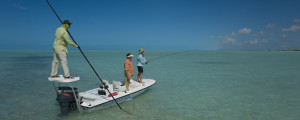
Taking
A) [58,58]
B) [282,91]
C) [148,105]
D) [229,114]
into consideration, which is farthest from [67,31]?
[282,91]

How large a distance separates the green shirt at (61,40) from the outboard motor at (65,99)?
153 centimetres

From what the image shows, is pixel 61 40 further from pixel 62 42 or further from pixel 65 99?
pixel 65 99

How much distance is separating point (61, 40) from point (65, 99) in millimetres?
1999

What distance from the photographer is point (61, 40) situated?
5.80 meters

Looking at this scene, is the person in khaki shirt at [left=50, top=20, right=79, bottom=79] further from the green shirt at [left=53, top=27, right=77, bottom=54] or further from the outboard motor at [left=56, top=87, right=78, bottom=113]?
the outboard motor at [left=56, top=87, right=78, bottom=113]

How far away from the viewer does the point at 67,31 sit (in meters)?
5.88

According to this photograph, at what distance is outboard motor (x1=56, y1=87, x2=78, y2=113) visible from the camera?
→ 21.1 ft

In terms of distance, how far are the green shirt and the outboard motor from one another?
1529 millimetres

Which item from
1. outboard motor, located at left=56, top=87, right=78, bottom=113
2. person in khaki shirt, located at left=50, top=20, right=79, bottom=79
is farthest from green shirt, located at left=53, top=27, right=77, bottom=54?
outboard motor, located at left=56, top=87, right=78, bottom=113

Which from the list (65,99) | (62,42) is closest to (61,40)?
(62,42)

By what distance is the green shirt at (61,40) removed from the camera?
569 centimetres

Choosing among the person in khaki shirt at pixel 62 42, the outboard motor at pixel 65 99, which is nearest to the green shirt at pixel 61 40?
the person in khaki shirt at pixel 62 42

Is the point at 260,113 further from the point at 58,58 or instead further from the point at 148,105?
the point at 58,58

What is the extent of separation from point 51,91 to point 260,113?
10.8 meters
